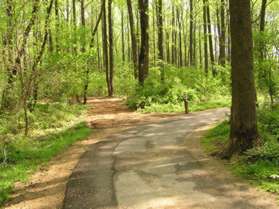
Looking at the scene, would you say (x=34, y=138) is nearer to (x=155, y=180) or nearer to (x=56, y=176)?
(x=56, y=176)

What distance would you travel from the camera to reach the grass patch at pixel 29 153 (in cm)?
1095

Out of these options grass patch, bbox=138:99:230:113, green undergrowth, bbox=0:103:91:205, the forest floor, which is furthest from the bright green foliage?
the forest floor

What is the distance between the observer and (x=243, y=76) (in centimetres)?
1121

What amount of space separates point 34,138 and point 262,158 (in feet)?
28.5

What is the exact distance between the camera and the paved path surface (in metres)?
8.17

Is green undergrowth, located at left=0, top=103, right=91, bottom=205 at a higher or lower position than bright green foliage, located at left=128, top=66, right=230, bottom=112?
lower

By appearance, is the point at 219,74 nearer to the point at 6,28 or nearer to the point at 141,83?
the point at 141,83

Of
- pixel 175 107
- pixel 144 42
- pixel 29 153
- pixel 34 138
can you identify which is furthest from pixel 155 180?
pixel 144 42

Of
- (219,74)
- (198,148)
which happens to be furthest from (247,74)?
(219,74)

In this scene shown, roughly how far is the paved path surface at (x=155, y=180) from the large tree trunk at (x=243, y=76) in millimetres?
998

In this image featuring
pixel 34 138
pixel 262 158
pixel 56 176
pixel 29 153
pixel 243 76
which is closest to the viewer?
pixel 262 158

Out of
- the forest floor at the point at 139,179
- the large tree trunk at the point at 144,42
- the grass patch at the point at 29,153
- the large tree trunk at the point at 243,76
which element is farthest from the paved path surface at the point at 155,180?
the large tree trunk at the point at 144,42

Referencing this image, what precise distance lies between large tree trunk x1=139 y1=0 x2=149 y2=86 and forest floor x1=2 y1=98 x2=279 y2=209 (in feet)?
37.3

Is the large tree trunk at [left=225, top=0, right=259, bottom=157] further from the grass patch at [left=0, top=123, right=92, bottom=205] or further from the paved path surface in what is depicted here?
the grass patch at [left=0, top=123, right=92, bottom=205]
